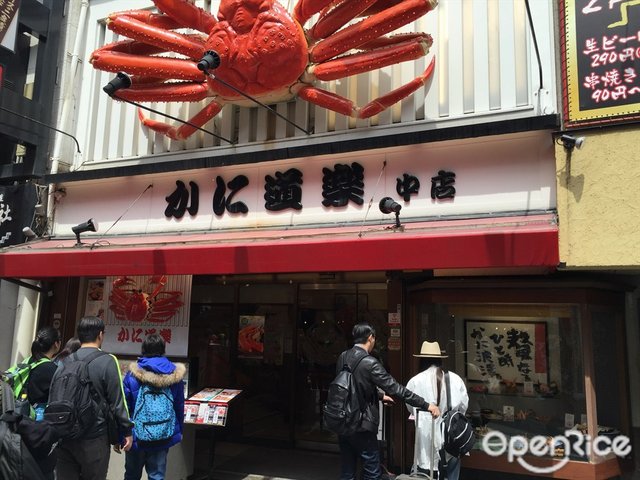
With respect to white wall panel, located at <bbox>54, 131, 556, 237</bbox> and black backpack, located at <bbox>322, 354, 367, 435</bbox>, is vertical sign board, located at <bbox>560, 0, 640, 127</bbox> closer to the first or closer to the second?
white wall panel, located at <bbox>54, 131, 556, 237</bbox>

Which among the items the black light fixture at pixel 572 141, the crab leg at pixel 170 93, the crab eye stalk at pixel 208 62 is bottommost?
the black light fixture at pixel 572 141

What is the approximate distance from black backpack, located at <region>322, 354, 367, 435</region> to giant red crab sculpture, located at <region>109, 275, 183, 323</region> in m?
3.67

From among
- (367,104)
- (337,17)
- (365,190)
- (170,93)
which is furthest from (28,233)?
(337,17)

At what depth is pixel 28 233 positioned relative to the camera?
8.97m

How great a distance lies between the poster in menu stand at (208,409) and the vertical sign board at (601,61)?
5.43 m

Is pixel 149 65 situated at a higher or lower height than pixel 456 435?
higher

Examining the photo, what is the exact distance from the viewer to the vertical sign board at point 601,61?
5.75 m

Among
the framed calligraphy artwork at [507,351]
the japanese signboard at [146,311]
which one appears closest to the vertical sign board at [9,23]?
the japanese signboard at [146,311]

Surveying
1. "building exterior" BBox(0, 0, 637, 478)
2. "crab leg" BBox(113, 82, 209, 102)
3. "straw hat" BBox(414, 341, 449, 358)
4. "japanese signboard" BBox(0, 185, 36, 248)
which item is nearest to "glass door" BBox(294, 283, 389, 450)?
"building exterior" BBox(0, 0, 637, 478)

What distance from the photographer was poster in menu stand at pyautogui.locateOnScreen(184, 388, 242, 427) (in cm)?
643

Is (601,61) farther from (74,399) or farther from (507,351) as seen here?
(74,399)

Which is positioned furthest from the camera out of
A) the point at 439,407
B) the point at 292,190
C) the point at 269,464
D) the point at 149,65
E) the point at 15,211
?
the point at 15,211

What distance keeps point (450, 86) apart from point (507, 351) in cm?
380

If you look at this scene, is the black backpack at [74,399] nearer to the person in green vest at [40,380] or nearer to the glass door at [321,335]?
the person in green vest at [40,380]
